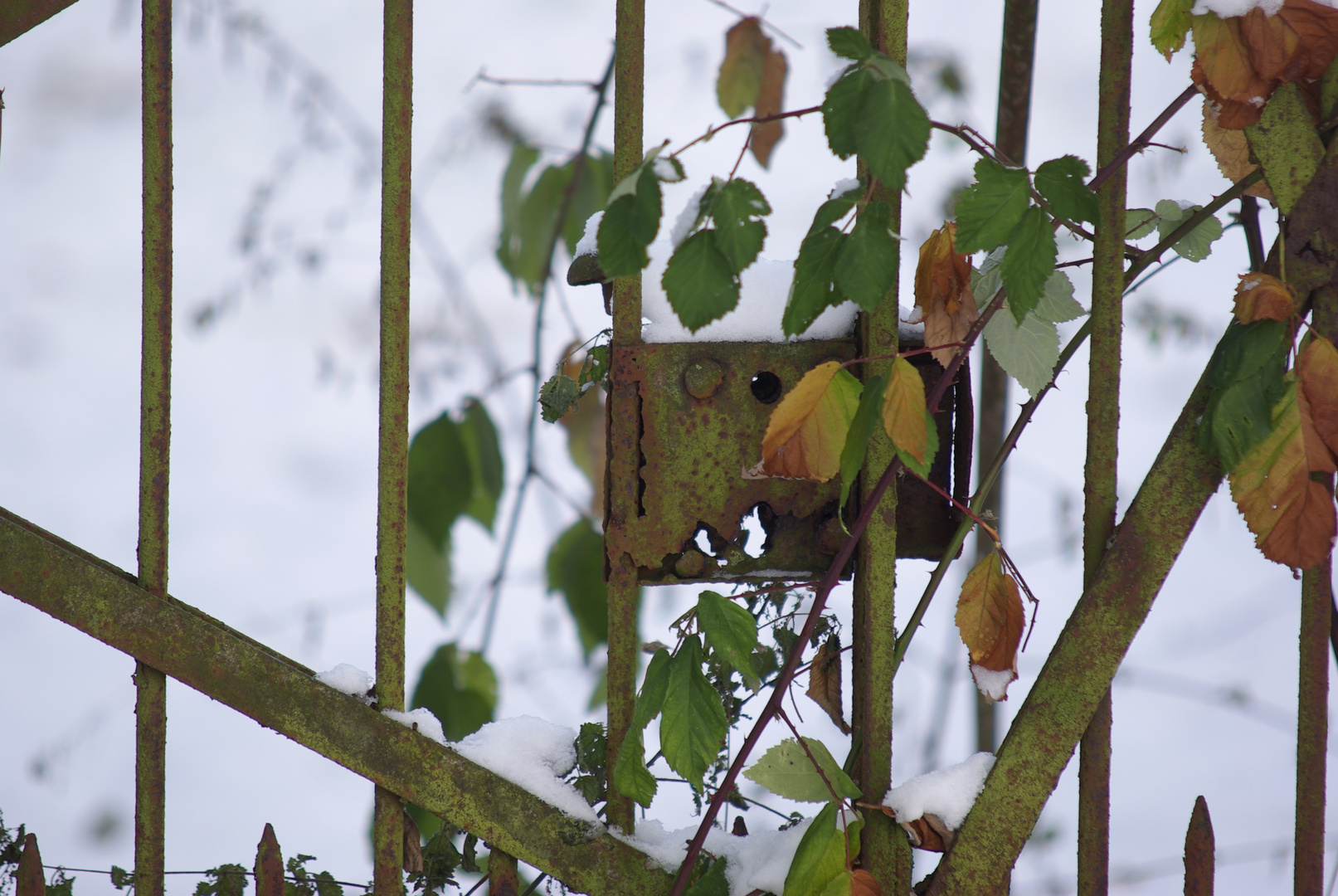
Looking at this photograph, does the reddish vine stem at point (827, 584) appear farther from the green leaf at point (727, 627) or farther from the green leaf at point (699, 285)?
the green leaf at point (699, 285)

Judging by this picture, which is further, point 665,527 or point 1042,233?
point 665,527

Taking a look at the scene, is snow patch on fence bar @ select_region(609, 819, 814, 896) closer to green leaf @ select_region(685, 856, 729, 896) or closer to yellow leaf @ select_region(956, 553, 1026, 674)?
green leaf @ select_region(685, 856, 729, 896)

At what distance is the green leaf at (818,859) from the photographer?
650mm

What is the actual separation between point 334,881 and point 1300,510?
787 millimetres

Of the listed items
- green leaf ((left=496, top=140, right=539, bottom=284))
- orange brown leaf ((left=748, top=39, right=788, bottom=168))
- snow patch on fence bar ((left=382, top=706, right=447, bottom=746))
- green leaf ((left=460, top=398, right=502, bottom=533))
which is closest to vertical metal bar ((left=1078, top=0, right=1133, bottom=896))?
snow patch on fence bar ((left=382, top=706, right=447, bottom=746))

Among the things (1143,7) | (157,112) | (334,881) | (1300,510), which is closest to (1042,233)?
(1300,510)

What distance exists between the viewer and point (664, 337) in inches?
27.7

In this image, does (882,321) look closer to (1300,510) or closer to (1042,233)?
(1042,233)

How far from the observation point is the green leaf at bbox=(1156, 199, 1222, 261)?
755 mm

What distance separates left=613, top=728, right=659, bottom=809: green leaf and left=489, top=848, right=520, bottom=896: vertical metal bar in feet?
0.40

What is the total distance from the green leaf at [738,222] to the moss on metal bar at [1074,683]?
35 centimetres

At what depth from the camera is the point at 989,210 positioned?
57 centimetres

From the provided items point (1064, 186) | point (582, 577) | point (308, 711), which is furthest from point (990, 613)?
point (582, 577)

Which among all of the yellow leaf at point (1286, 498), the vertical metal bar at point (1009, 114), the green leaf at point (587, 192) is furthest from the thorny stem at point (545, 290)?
the yellow leaf at point (1286, 498)
